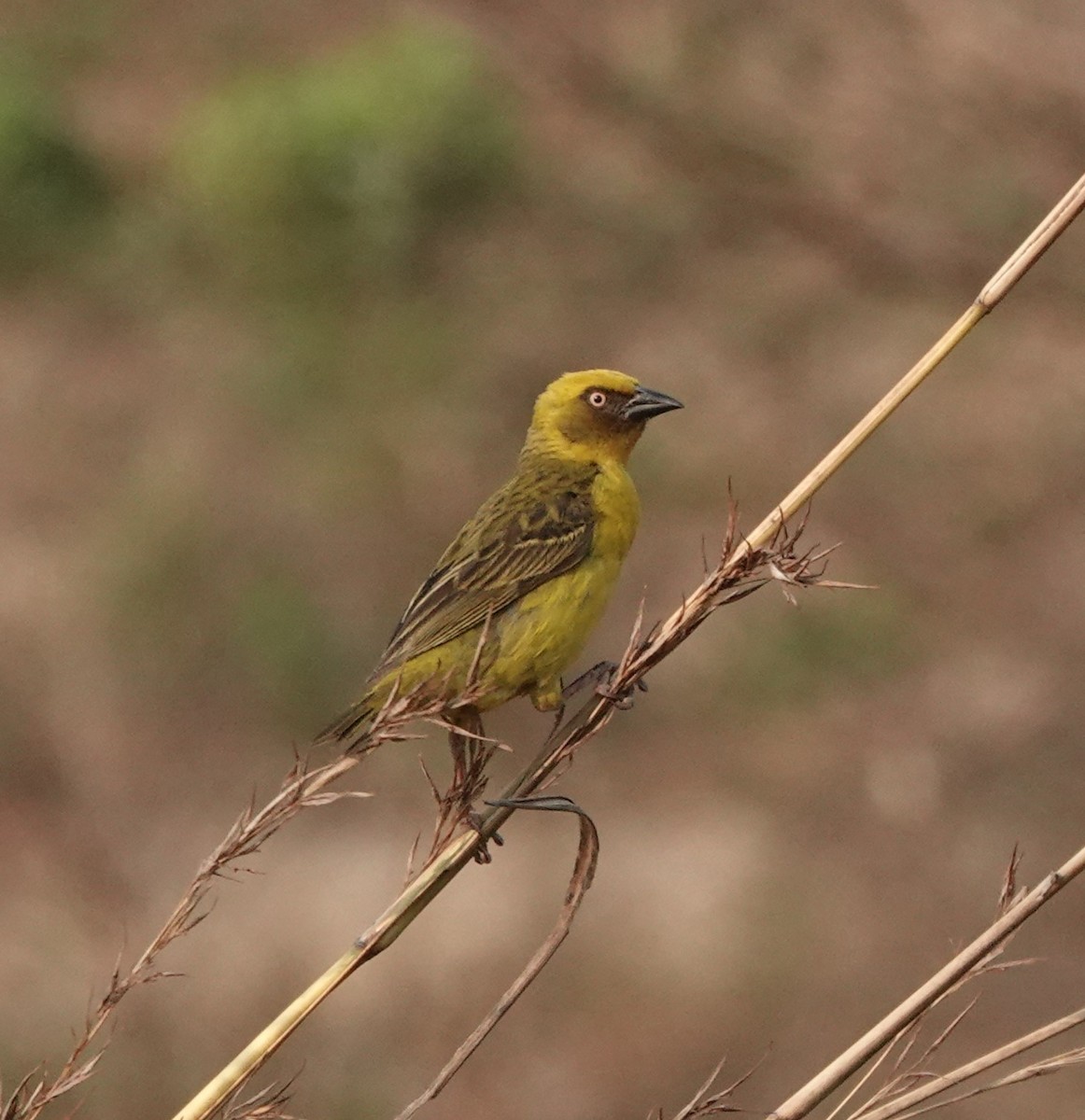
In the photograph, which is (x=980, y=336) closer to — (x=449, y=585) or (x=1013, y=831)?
(x=1013, y=831)

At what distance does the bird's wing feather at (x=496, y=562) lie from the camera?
341cm

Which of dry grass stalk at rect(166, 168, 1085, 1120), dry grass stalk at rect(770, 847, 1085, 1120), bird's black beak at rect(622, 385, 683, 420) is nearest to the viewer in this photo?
dry grass stalk at rect(166, 168, 1085, 1120)

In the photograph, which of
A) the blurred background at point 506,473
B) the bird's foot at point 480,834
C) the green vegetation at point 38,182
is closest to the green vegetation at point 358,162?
the blurred background at point 506,473

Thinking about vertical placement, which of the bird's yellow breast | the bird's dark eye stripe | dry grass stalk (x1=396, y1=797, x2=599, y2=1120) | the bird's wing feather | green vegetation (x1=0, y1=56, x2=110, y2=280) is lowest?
dry grass stalk (x1=396, y1=797, x2=599, y2=1120)

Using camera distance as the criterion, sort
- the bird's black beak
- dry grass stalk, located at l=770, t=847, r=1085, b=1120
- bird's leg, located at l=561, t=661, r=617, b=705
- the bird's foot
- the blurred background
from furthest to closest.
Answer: the blurred background < the bird's black beak < bird's leg, located at l=561, t=661, r=617, b=705 < the bird's foot < dry grass stalk, located at l=770, t=847, r=1085, b=1120

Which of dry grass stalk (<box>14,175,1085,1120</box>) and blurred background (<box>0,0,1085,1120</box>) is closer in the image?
dry grass stalk (<box>14,175,1085,1120</box>)

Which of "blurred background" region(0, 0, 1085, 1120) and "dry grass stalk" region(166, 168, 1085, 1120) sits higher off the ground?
"blurred background" region(0, 0, 1085, 1120)

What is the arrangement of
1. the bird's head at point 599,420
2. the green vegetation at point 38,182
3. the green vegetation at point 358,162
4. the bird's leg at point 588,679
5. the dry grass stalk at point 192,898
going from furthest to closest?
the green vegetation at point 38,182, the green vegetation at point 358,162, the bird's head at point 599,420, the bird's leg at point 588,679, the dry grass stalk at point 192,898

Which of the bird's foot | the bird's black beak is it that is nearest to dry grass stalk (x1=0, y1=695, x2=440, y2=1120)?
the bird's foot

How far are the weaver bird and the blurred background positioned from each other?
3.35 meters

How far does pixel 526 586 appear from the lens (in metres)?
3.49

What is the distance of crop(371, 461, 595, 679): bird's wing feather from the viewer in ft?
11.2

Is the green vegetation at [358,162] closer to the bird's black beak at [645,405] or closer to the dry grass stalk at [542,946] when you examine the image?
the bird's black beak at [645,405]

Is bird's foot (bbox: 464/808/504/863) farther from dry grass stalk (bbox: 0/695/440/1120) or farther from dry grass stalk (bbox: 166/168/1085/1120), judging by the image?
dry grass stalk (bbox: 0/695/440/1120)
